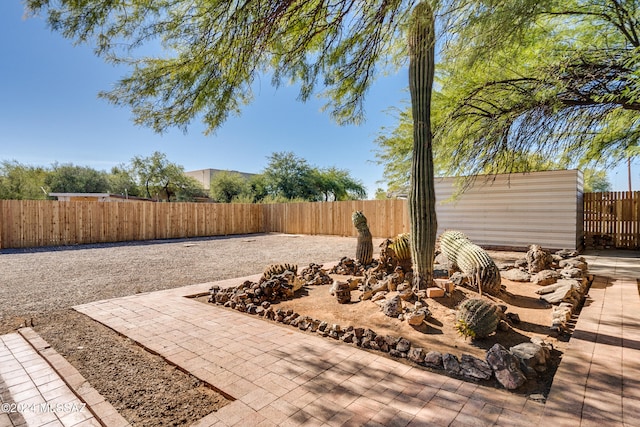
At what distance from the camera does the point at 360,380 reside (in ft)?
6.03

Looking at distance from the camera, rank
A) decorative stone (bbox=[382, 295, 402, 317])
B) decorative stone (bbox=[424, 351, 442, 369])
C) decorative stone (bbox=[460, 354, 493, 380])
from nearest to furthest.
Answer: decorative stone (bbox=[460, 354, 493, 380]) → decorative stone (bbox=[424, 351, 442, 369]) → decorative stone (bbox=[382, 295, 402, 317])

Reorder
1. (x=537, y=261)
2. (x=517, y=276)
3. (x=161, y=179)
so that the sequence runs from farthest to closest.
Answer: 1. (x=161, y=179)
2. (x=537, y=261)
3. (x=517, y=276)

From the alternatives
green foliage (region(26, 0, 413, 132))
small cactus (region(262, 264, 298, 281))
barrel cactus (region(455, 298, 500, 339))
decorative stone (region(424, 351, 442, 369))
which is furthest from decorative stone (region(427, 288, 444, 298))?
green foliage (region(26, 0, 413, 132))

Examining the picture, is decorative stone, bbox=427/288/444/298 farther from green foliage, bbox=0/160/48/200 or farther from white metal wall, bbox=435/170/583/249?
green foliage, bbox=0/160/48/200

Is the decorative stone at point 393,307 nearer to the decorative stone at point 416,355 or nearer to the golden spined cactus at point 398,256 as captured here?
the decorative stone at point 416,355

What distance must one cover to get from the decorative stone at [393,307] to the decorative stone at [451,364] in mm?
850

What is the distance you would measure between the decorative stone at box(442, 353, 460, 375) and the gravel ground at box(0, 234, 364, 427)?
1.41 meters

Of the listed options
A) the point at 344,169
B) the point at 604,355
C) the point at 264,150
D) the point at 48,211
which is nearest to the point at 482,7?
the point at 604,355

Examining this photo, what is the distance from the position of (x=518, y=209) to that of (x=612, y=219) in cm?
266

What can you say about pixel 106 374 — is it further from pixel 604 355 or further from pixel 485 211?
pixel 485 211

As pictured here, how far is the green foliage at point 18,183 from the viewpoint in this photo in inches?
663

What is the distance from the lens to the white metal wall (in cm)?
697

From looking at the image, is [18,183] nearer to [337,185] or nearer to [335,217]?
[335,217]

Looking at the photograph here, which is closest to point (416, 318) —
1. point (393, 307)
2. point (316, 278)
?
point (393, 307)
